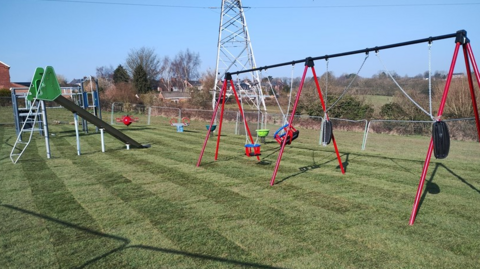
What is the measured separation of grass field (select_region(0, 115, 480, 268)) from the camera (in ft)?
12.5

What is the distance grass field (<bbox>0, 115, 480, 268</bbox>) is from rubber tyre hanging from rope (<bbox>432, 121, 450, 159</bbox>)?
1083 mm

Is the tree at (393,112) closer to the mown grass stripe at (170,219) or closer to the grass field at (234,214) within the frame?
the grass field at (234,214)

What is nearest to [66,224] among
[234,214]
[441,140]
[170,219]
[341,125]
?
[170,219]

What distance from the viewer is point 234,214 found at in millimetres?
5188

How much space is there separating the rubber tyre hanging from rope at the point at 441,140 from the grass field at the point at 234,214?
3.55 ft

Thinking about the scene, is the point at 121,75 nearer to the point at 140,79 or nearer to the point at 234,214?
the point at 140,79

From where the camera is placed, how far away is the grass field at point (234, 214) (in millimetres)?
3812

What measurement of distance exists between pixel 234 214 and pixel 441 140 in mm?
3231

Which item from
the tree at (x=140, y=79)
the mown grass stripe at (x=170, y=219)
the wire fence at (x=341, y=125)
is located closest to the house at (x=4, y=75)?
the tree at (x=140, y=79)

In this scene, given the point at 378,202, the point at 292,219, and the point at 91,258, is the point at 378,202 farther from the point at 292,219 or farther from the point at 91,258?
the point at 91,258

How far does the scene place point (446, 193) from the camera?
6.35 metres

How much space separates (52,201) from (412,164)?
8.94m

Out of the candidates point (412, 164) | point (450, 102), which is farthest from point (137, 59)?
point (412, 164)

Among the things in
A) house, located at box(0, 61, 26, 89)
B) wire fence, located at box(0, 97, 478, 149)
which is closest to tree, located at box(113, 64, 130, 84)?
house, located at box(0, 61, 26, 89)
